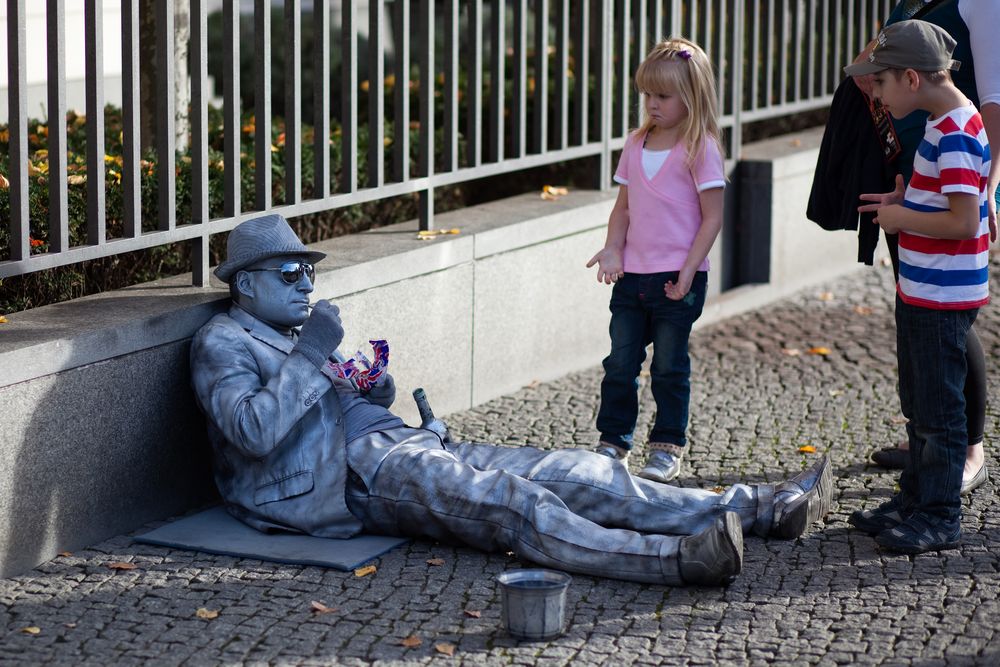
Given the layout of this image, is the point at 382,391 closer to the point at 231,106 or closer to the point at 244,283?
the point at 244,283

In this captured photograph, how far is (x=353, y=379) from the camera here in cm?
500

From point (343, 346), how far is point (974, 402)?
90.3 inches

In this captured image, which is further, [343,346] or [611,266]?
[343,346]

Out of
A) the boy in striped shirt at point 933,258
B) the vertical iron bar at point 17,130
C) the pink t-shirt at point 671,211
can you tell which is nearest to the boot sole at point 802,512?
the boy in striped shirt at point 933,258

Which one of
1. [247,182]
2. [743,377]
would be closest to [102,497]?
[247,182]

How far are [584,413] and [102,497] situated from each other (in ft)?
7.89

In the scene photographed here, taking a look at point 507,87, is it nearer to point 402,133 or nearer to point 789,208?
point 789,208

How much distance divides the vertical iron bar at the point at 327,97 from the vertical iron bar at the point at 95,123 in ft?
3.71

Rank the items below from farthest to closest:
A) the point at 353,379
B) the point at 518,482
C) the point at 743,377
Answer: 1. the point at 743,377
2. the point at 353,379
3. the point at 518,482

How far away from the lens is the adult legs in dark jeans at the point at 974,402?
526 cm

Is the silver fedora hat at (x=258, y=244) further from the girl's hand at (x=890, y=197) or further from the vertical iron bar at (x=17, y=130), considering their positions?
the girl's hand at (x=890, y=197)

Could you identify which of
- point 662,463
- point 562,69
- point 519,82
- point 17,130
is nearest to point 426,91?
point 519,82

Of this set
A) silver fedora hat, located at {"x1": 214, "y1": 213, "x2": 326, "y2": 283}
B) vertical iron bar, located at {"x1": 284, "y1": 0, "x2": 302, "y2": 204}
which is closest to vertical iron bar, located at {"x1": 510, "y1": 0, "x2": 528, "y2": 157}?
vertical iron bar, located at {"x1": 284, "y1": 0, "x2": 302, "y2": 204}

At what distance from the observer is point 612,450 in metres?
5.68
